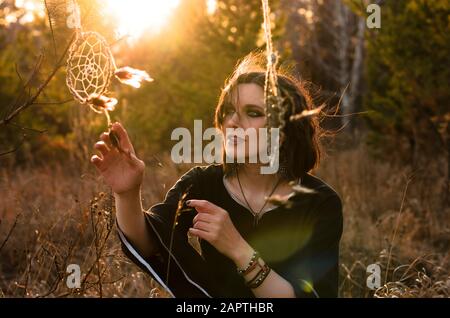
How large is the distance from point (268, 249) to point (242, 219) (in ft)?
0.55

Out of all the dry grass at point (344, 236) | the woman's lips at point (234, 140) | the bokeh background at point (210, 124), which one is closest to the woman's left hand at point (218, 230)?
the woman's lips at point (234, 140)

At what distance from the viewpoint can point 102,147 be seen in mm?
1691

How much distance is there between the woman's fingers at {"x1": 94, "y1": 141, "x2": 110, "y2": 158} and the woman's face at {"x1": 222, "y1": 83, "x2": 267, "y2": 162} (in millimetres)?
458

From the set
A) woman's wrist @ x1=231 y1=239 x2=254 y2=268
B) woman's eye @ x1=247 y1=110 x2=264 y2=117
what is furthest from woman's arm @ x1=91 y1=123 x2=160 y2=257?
woman's eye @ x1=247 y1=110 x2=264 y2=117

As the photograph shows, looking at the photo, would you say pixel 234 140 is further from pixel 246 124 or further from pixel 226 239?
pixel 226 239

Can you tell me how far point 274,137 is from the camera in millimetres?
1597

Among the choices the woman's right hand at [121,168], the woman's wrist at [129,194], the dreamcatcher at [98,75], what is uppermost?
the dreamcatcher at [98,75]

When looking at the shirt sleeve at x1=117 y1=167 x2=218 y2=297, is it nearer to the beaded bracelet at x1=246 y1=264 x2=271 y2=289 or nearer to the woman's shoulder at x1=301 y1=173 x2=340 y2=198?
the beaded bracelet at x1=246 y1=264 x2=271 y2=289

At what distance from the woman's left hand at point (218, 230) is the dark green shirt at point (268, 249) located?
120 mm

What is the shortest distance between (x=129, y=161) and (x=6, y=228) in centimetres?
316

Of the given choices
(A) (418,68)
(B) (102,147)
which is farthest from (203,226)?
(A) (418,68)

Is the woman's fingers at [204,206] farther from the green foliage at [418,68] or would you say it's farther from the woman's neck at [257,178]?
the green foliage at [418,68]

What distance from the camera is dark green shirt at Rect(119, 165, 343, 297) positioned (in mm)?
1790

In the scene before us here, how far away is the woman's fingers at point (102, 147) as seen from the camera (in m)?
1.67
